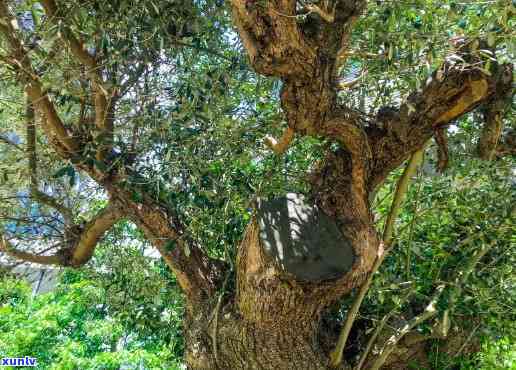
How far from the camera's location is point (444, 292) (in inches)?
138

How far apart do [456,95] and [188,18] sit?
147 centimetres

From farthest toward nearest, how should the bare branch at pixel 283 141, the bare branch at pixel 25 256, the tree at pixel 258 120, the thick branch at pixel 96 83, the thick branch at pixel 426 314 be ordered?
the bare branch at pixel 25 256, the thick branch at pixel 426 314, the thick branch at pixel 96 83, the bare branch at pixel 283 141, the tree at pixel 258 120

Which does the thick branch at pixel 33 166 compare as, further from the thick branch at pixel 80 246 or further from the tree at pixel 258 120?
the tree at pixel 258 120

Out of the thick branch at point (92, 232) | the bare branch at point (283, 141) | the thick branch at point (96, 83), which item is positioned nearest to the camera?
the bare branch at point (283, 141)

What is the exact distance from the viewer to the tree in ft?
9.01

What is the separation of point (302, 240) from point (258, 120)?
2.94 ft

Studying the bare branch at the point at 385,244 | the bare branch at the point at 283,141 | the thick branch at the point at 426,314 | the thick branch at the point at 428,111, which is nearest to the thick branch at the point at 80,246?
the bare branch at the point at 283,141

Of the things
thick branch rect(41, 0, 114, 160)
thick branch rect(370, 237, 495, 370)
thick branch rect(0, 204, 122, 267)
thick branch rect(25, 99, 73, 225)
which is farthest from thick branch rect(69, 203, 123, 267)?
thick branch rect(370, 237, 495, 370)

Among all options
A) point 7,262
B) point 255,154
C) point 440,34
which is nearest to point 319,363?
point 255,154

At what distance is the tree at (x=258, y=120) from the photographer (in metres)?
2.75

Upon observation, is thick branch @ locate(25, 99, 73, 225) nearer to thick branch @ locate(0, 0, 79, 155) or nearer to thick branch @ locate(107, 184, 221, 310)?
thick branch @ locate(0, 0, 79, 155)

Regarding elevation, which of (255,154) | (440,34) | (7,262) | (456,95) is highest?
(7,262)

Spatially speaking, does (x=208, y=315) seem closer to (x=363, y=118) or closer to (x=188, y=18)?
(x=363, y=118)

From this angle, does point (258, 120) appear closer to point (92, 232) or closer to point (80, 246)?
point (92, 232)
